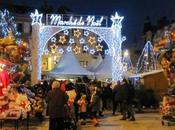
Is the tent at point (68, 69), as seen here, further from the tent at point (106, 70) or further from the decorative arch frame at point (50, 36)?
the decorative arch frame at point (50, 36)

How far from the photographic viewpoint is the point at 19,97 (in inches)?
765

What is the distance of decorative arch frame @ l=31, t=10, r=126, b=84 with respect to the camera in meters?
40.5

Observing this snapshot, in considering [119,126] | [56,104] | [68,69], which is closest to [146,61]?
[68,69]

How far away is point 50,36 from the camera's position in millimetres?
40875

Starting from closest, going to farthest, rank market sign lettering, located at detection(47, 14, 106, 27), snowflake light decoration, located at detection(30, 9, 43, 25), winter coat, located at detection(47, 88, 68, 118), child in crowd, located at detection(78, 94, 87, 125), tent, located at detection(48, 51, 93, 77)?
1. winter coat, located at detection(47, 88, 68, 118)
2. child in crowd, located at detection(78, 94, 87, 125)
3. snowflake light decoration, located at detection(30, 9, 43, 25)
4. tent, located at detection(48, 51, 93, 77)
5. market sign lettering, located at detection(47, 14, 106, 27)

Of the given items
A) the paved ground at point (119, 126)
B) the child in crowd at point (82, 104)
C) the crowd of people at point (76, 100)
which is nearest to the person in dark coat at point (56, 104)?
the crowd of people at point (76, 100)

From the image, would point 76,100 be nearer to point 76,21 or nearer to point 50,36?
point 50,36

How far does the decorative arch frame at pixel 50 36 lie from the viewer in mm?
40469

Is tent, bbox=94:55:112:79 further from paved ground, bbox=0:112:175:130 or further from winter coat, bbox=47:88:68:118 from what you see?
winter coat, bbox=47:88:68:118

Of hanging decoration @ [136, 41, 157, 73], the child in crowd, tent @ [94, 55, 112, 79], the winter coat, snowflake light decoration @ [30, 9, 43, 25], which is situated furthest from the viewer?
hanging decoration @ [136, 41, 157, 73]

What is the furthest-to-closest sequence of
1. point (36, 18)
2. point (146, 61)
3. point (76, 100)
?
point (146, 61) < point (36, 18) < point (76, 100)

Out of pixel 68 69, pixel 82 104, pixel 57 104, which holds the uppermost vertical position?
pixel 68 69

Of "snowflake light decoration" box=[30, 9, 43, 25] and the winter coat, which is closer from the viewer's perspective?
the winter coat

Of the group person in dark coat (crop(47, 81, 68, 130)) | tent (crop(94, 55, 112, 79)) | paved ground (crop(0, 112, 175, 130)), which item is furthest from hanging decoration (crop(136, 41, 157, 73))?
person in dark coat (crop(47, 81, 68, 130))
